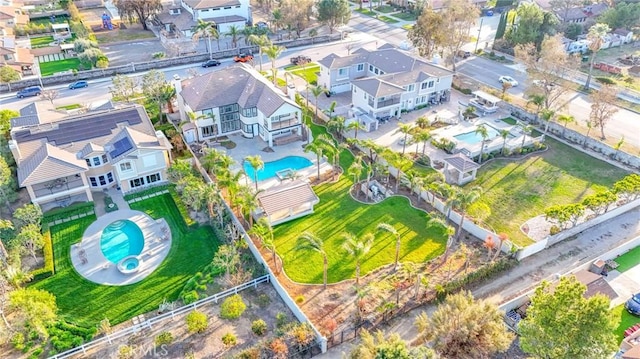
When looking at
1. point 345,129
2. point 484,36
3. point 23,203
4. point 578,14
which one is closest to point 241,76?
point 345,129

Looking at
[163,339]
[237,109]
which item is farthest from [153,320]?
[237,109]

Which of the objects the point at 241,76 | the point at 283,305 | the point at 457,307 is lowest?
the point at 283,305

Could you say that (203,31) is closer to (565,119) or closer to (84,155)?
(84,155)

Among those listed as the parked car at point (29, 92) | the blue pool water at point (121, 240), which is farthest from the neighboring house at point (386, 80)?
the parked car at point (29, 92)

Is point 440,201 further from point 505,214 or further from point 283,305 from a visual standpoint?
point 283,305

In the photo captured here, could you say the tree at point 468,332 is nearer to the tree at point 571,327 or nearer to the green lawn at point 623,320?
the tree at point 571,327

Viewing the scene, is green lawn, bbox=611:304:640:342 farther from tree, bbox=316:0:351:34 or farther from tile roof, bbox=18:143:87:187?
tree, bbox=316:0:351:34
